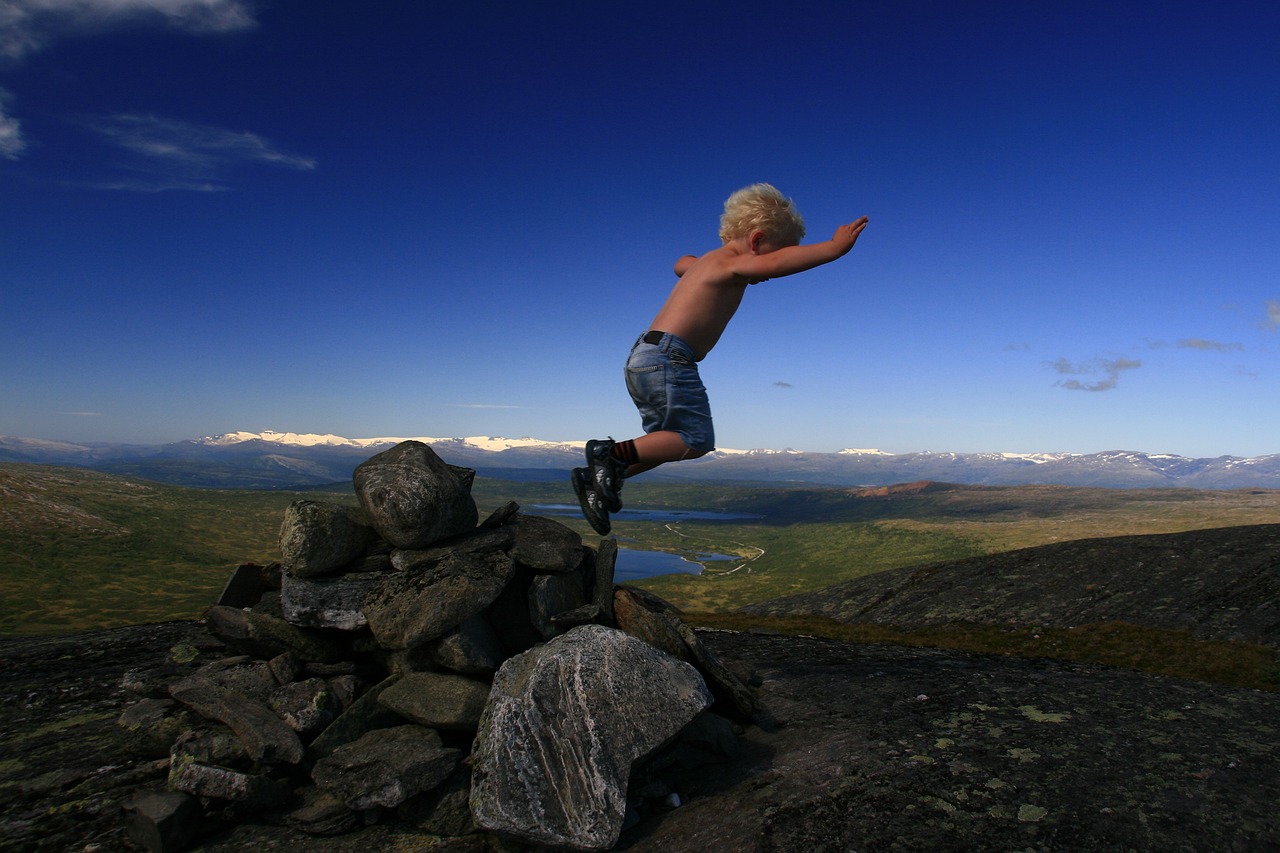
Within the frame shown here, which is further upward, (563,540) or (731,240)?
(731,240)

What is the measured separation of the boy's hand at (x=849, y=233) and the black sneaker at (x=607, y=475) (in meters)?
3.18

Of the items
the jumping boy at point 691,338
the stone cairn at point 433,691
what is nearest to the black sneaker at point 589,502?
the jumping boy at point 691,338

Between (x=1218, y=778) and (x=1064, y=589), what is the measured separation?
15617mm

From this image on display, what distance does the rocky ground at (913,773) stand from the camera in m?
4.82

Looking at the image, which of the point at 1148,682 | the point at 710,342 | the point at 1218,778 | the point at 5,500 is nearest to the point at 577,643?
the point at 710,342

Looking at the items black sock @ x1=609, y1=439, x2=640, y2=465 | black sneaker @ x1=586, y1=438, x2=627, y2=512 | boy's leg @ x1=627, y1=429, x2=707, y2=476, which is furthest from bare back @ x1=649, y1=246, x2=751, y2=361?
black sneaker @ x1=586, y1=438, x2=627, y2=512

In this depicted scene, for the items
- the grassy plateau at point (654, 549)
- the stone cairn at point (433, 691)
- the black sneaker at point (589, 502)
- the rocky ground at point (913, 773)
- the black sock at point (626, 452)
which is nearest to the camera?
the rocky ground at point (913, 773)

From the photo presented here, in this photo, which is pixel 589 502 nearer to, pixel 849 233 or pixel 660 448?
pixel 660 448

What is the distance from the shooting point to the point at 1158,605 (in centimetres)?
1648

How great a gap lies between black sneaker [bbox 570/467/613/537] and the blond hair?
3.21m

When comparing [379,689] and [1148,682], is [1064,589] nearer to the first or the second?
[1148,682]

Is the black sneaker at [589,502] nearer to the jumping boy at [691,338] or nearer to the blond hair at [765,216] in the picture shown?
the jumping boy at [691,338]

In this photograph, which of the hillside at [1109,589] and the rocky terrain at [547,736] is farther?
the hillside at [1109,589]

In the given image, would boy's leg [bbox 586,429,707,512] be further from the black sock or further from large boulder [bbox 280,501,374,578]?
large boulder [bbox 280,501,374,578]
